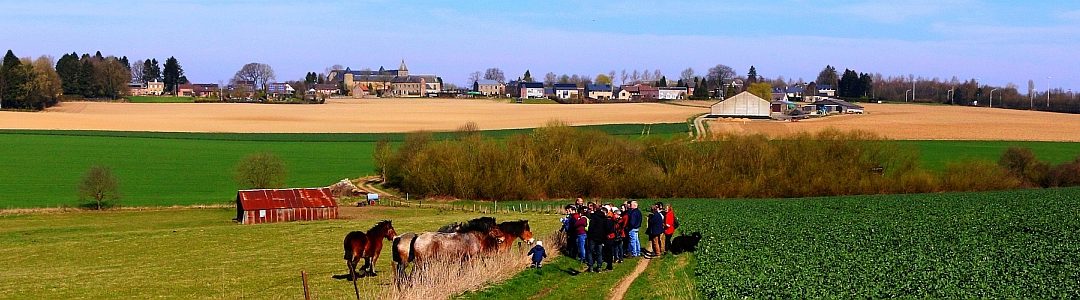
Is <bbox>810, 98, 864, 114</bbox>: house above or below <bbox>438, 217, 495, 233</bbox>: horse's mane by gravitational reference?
above

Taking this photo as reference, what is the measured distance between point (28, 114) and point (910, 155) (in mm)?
92274

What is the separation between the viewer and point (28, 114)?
4210 inches

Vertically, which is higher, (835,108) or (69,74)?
(69,74)

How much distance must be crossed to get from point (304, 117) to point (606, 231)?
105 m

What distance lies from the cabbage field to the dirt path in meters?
1.23

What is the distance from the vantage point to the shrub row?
5694cm

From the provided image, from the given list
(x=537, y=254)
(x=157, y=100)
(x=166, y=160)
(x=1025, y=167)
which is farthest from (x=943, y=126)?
(x=157, y=100)

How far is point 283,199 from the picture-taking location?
4588 centimetres

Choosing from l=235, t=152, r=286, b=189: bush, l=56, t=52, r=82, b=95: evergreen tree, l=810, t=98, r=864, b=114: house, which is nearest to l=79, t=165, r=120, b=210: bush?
l=235, t=152, r=286, b=189: bush

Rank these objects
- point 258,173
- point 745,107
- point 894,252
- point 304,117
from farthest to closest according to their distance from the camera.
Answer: point 304,117, point 745,107, point 258,173, point 894,252

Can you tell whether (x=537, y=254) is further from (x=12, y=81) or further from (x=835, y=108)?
(x=12, y=81)

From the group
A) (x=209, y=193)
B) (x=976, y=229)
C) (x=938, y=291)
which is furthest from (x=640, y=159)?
(x=938, y=291)

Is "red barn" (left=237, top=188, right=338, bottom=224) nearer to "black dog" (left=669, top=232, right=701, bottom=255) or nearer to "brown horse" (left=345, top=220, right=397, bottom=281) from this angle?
"brown horse" (left=345, top=220, right=397, bottom=281)

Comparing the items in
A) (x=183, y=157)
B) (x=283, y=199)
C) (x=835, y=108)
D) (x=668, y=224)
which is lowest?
(x=283, y=199)
